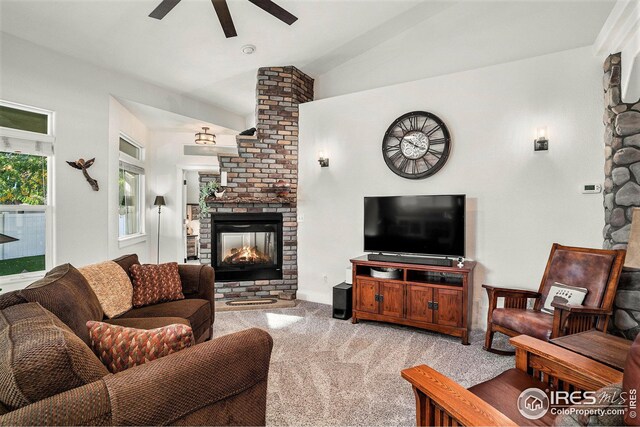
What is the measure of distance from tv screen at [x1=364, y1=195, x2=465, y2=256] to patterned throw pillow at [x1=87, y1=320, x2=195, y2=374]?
2690 mm

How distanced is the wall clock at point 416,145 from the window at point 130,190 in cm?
385

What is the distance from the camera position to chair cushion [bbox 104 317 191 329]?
7.16 feet

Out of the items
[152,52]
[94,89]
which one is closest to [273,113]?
[152,52]

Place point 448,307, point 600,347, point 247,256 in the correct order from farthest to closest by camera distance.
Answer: point 247,256 < point 448,307 < point 600,347

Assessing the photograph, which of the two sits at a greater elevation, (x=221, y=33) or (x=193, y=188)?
(x=221, y=33)

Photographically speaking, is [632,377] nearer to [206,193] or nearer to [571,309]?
[571,309]

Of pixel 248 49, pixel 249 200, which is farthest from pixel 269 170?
pixel 248 49

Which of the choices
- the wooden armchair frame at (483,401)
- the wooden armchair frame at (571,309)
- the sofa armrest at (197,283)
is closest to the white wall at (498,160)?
the wooden armchair frame at (571,309)

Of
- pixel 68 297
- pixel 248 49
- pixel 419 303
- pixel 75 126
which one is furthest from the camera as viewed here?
pixel 248 49

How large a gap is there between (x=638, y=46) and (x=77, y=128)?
532 centimetres

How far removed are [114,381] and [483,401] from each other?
1.21 metres

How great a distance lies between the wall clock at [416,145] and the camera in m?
3.66

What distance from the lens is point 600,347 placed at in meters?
1.62

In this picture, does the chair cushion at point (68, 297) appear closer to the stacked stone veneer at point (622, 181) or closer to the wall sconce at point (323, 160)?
the wall sconce at point (323, 160)
